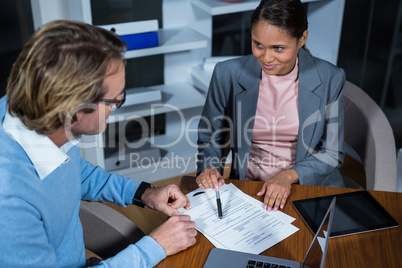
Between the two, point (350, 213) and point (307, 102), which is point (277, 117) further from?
point (350, 213)

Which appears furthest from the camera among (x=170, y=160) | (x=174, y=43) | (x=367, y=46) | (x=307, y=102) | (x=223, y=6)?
(x=367, y=46)

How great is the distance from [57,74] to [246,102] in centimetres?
94

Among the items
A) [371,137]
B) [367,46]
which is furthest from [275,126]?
[367,46]

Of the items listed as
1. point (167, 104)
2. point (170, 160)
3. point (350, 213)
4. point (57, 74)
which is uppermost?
point (57, 74)

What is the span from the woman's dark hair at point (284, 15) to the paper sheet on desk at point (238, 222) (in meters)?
0.58

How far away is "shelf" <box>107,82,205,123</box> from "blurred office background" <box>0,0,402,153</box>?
0.17 m

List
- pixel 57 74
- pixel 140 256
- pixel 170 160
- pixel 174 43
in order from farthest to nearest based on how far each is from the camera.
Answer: pixel 170 160 → pixel 174 43 → pixel 140 256 → pixel 57 74

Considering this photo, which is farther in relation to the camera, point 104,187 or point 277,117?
point 277,117

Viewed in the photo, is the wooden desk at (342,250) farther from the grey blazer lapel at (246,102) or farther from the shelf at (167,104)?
the shelf at (167,104)

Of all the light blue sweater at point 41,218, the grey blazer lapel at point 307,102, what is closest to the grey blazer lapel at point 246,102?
the grey blazer lapel at point 307,102

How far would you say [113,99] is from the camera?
1088mm

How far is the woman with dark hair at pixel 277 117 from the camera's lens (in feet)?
5.62

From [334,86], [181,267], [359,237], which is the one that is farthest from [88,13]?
[359,237]

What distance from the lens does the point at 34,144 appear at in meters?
1.04
